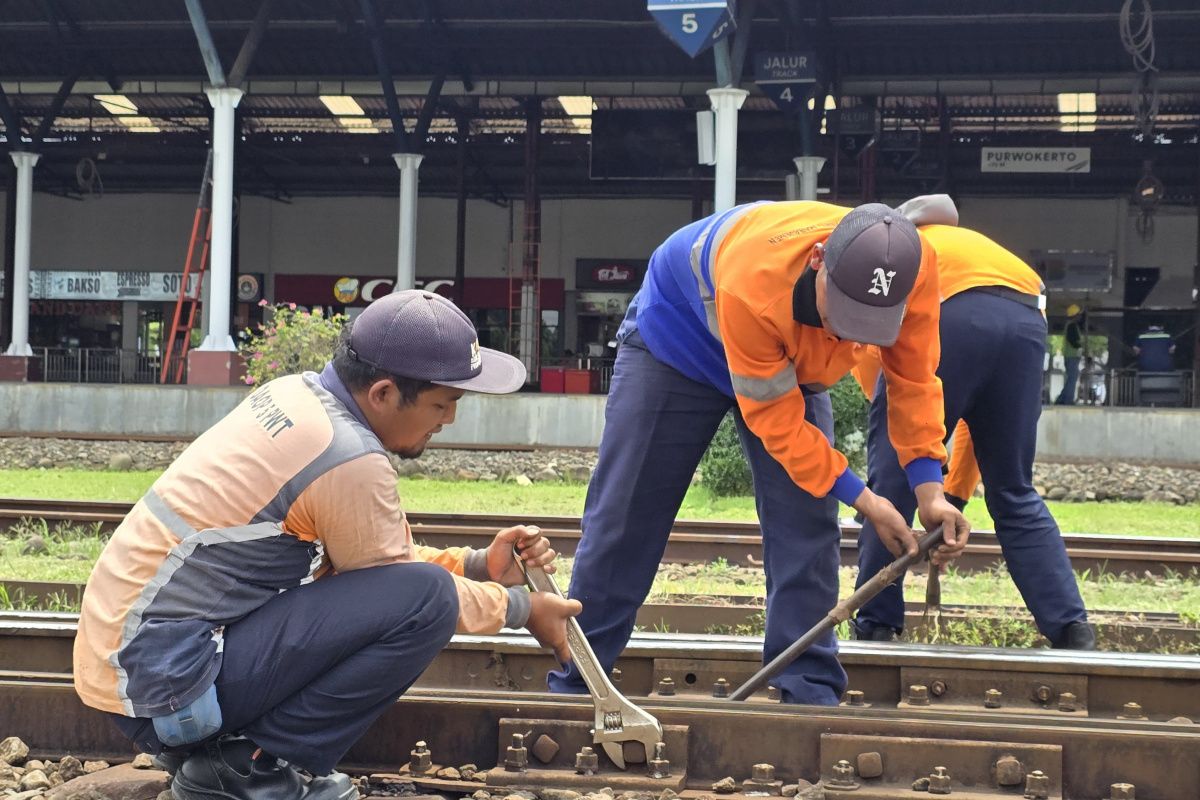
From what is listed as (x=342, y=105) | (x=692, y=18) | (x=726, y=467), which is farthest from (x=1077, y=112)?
(x=726, y=467)

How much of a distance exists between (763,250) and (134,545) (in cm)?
176

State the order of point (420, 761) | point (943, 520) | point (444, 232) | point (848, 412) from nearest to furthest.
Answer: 1. point (420, 761)
2. point (943, 520)
3. point (848, 412)
4. point (444, 232)

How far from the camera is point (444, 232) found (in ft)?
114

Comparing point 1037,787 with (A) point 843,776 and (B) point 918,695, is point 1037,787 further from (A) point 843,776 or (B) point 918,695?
(B) point 918,695

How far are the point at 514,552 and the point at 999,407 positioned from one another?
6.80 ft

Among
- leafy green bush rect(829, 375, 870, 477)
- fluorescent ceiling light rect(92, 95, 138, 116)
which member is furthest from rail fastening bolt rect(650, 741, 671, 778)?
fluorescent ceiling light rect(92, 95, 138, 116)

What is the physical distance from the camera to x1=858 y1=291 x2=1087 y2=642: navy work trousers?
14.4 feet

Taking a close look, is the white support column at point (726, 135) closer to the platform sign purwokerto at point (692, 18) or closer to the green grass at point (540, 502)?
the platform sign purwokerto at point (692, 18)

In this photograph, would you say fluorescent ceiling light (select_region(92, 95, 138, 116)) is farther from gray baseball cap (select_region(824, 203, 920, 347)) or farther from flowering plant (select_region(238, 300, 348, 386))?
gray baseball cap (select_region(824, 203, 920, 347))

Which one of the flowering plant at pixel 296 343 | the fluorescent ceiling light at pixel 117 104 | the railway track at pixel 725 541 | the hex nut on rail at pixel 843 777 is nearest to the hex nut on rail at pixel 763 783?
the hex nut on rail at pixel 843 777

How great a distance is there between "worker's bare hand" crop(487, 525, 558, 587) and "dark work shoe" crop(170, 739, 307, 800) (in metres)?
0.73

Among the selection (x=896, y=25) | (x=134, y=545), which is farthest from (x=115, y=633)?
(x=896, y=25)

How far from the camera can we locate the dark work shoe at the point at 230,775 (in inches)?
113

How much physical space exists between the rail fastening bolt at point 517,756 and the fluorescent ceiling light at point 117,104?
2646 centimetres
